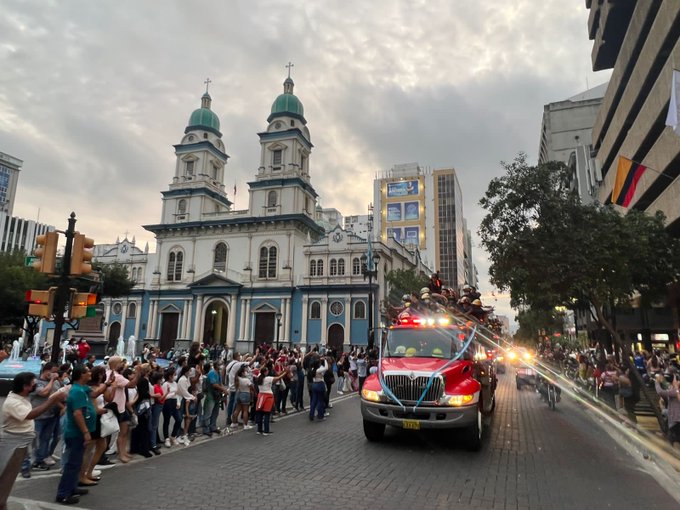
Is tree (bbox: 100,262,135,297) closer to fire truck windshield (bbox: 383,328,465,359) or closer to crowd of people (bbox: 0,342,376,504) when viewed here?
crowd of people (bbox: 0,342,376,504)

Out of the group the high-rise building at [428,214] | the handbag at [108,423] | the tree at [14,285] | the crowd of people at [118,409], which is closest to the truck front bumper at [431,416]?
the crowd of people at [118,409]

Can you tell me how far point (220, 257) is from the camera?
50.9 meters

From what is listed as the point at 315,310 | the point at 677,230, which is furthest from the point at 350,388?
the point at 315,310

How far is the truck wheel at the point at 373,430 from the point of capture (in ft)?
30.7

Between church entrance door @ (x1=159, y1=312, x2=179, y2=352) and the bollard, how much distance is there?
4771 centimetres

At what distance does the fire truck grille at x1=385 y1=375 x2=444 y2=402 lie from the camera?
331 inches

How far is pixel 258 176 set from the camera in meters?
51.8

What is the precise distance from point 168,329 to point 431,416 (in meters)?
47.6

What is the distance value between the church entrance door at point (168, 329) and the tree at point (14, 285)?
16.4m

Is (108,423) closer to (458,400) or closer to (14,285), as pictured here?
(458,400)

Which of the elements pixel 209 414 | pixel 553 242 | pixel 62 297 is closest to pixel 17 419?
pixel 62 297

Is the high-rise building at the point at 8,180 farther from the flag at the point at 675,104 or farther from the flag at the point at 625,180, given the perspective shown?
the flag at the point at 675,104

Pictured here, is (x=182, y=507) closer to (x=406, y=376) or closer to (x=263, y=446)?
(x=263, y=446)

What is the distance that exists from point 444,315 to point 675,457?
5.70 meters
